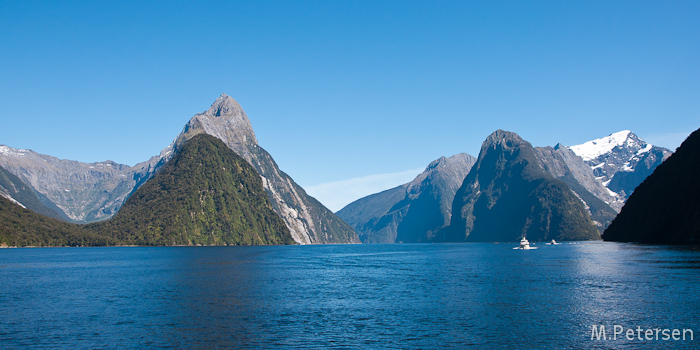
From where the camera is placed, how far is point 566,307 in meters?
66.3

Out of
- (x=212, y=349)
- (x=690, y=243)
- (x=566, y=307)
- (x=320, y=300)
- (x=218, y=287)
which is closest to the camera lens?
(x=212, y=349)

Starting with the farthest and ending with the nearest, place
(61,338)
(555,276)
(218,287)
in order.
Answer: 1. (555,276)
2. (218,287)
3. (61,338)

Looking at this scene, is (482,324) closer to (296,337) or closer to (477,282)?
(296,337)

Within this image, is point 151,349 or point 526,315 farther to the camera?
point 526,315

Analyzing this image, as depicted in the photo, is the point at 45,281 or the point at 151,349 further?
the point at 45,281

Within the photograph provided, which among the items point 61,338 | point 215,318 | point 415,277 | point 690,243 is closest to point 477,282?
point 415,277

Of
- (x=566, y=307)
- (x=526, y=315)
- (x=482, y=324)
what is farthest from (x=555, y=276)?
(x=482, y=324)

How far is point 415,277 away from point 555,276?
28553mm

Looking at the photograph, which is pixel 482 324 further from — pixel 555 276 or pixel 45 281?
pixel 45 281

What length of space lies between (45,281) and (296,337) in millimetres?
74608

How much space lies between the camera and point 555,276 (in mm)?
107438

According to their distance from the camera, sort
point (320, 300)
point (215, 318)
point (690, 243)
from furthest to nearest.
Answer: point (690, 243)
point (320, 300)
point (215, 318)

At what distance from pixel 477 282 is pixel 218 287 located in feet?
155

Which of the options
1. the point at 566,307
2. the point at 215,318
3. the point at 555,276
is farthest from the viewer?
the point at 555,276
